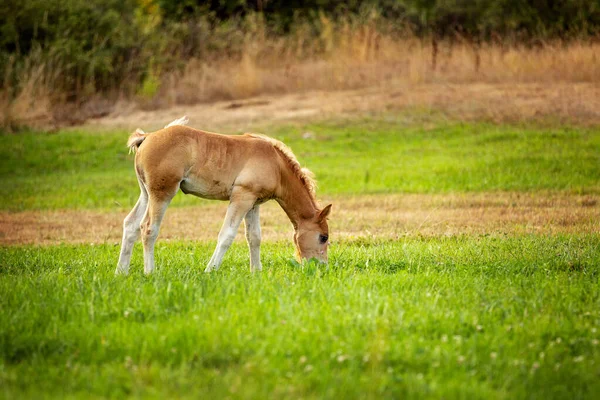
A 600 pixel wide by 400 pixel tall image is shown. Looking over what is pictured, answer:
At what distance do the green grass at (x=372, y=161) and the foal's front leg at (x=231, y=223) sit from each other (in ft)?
24.6

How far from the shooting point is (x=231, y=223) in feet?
28.2

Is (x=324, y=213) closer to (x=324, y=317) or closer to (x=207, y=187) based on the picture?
(x=207, y=187)

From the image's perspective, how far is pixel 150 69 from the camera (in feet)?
86.1

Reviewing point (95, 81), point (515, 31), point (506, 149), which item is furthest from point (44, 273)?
point (515, 31)

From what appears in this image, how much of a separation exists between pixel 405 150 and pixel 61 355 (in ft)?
49.6

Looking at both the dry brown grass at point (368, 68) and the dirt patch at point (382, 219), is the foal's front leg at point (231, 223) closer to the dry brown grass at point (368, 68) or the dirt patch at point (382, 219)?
the dirt patch at point (382, 219)

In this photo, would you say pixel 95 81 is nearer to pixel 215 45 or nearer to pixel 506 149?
pixel 215 45

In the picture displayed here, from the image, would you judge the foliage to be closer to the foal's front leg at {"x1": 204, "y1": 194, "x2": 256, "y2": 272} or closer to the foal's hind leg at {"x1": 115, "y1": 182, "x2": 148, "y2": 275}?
the foal's hind leg at {"x1": 115, "y1": 182, "x2": 148, "y2": 275}

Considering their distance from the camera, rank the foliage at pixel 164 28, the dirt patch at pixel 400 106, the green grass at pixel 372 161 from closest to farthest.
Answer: the green grass at pixel 372 161
the dirt patch at pixel 400 106
the foliage at pixel 164 28

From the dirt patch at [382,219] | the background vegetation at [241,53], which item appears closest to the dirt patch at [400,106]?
the background vegetation at [241,53]

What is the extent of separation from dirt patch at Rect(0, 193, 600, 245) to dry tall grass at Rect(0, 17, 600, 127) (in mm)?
9235

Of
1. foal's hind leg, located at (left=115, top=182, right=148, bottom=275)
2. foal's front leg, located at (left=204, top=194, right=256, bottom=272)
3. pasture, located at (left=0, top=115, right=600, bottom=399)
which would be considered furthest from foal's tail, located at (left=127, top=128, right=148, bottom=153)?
pasture, located at (left=0, top=115, right=600, bottom=399)

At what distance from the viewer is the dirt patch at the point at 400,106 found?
20.9 m

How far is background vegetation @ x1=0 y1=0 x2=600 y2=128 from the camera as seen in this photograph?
24109 millimetres
